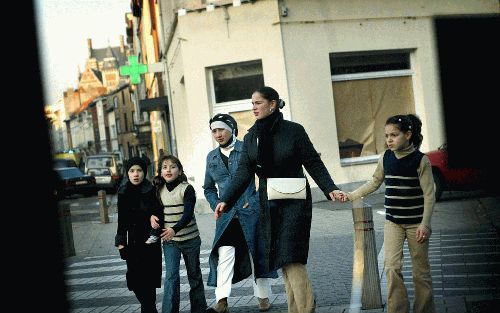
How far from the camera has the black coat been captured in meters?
5.81

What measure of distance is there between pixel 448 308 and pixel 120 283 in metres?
4.81

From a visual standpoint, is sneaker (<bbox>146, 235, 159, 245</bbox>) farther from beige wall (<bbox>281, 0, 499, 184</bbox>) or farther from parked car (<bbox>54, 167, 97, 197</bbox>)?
parked car (<bbox>54, 167, 97, 197</bbox>)

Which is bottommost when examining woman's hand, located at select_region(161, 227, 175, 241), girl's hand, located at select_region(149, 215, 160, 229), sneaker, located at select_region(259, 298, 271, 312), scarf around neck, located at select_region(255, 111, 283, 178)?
sneaker, located at select_region(259, 298, 271, 312)

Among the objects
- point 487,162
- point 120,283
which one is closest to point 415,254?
point 487,162

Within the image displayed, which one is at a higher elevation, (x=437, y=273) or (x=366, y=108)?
(x=366, y=108)

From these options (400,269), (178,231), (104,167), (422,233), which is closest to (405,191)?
(422,233)

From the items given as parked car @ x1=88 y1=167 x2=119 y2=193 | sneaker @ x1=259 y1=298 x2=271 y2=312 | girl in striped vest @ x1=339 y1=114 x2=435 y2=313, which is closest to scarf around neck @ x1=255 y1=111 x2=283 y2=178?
girl in striped vest @ x1=339 y1=114 x2=435 y2=313

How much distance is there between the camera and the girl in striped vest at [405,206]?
16.0 ft

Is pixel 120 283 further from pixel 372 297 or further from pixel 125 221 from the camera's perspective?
pixel 372 297

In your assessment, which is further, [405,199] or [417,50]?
[417,50]

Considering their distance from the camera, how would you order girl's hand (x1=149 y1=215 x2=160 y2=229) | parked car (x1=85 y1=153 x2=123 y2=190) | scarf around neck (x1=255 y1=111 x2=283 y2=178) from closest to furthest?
scarf around neck (x1=255 y1=111 x2=283 y2=178) < girl's hand (x1=149 y1=215 x2=160 y2=229) < parked car (x1=85 y1=153 x2=123 y2=190)

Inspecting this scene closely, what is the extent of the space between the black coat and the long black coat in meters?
1.22

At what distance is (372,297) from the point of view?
18.6 feet

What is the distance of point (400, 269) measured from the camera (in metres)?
4.99
